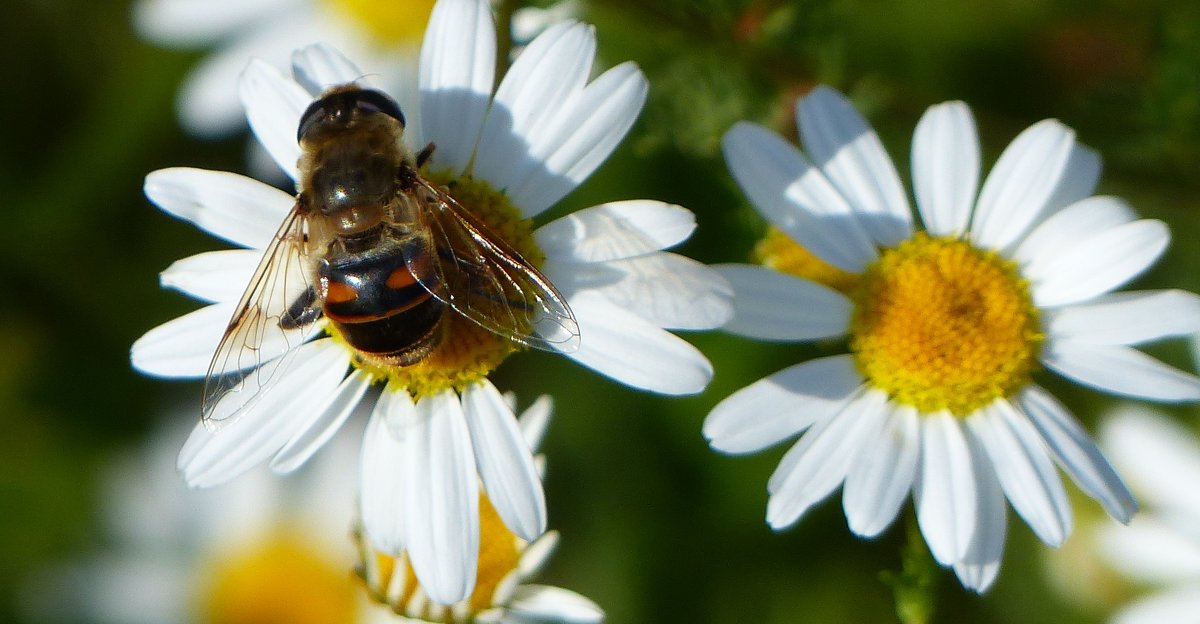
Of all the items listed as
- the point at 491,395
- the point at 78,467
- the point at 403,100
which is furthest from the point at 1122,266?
the point at 78,467

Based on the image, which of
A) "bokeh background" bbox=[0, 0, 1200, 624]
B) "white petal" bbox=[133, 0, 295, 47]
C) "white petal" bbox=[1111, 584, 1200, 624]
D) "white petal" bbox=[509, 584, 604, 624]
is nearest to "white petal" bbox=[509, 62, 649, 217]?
"white petal" bbox=[509, 584, 604, 624]

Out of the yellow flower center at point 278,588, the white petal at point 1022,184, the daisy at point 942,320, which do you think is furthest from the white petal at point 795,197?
the yellow flower center at point 278,588

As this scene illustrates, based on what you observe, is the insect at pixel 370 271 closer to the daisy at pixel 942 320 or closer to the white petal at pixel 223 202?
the white petal at pixel 223 202

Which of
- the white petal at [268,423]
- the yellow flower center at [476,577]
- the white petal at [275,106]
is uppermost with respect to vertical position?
the white petal at [275,106]

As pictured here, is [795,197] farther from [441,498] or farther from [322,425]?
[322,425]

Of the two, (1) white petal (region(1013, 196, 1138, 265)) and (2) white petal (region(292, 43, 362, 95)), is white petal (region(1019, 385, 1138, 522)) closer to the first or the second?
(1) white petal (region(1013, 196, 1138, 265))
